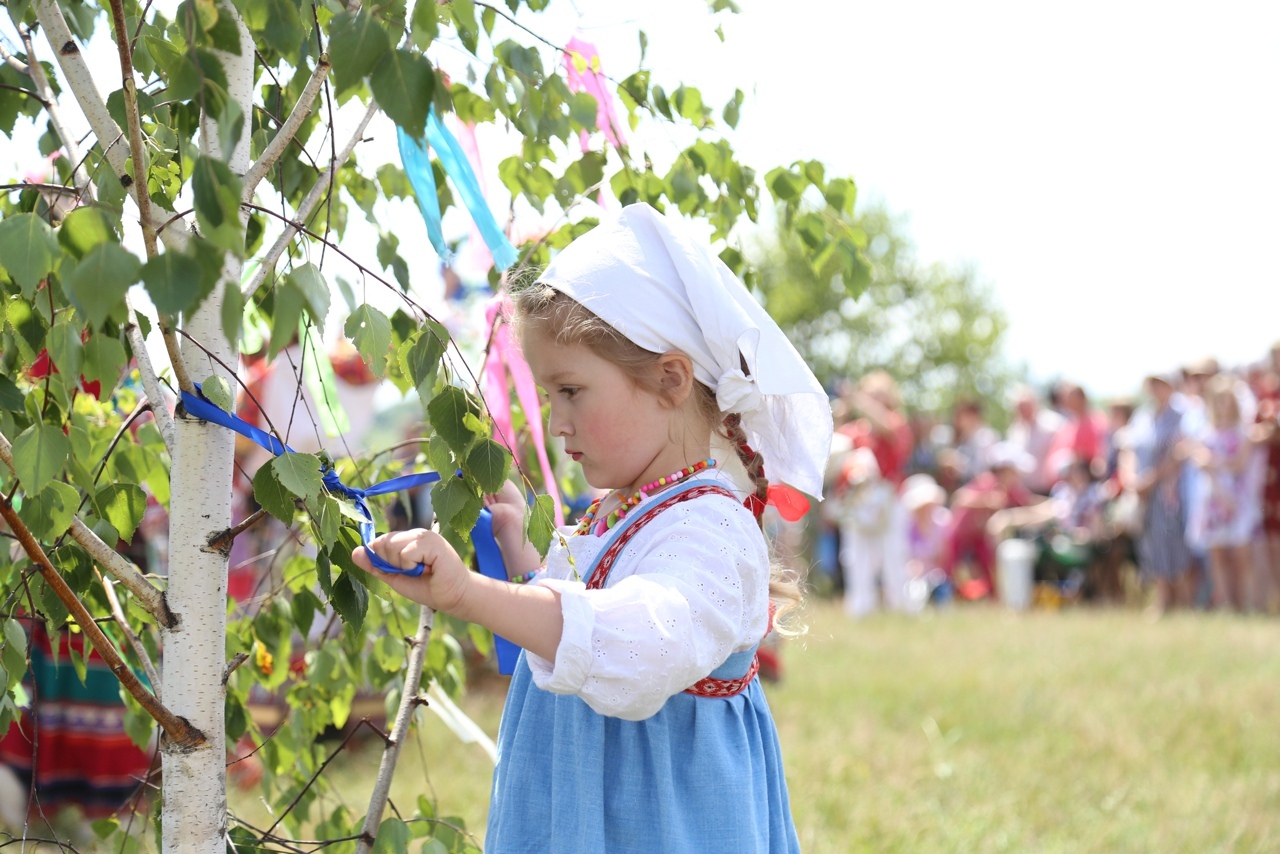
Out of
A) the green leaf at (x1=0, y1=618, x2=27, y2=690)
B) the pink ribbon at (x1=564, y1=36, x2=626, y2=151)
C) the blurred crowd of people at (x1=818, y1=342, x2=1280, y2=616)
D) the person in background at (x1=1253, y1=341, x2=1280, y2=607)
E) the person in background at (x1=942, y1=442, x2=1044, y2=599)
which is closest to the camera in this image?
the green leaf at (x1=0, y1=618, x2=27, y2=690)

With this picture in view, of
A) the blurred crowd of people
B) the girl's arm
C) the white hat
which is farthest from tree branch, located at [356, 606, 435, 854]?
the white hat

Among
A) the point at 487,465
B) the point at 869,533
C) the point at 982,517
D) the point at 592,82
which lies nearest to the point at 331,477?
the point at 487,465

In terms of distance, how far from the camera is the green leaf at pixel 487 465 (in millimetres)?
1262

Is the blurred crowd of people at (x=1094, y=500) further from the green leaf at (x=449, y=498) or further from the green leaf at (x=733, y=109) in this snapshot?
the green leaf at (x=449, y=498)

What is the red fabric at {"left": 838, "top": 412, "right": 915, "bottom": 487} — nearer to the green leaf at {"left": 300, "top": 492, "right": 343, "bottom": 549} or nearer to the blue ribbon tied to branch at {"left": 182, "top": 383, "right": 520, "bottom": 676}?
the blue ribbon tied to branch at {"left": 182, "top": 383, "right": 520, "bottom": 676}

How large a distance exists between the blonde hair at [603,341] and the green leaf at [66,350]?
1.90ft

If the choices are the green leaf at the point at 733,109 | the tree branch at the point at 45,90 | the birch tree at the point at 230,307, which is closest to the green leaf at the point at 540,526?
the birch tree at the point at 230,307

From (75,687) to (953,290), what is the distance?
2622cm

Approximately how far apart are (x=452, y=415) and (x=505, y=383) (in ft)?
2.50

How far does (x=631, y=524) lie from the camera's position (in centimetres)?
155

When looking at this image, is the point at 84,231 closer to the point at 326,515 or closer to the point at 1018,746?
the point at 326,515

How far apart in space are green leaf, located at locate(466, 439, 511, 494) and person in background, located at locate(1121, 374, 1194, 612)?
740cm

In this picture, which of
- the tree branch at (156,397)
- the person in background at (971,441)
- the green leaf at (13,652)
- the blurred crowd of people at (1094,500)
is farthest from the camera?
the person in background at (971,441)

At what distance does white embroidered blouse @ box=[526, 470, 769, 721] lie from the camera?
1243 mm
